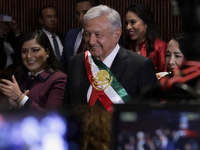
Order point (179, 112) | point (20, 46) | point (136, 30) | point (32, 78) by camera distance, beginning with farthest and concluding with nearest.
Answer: point (136, 30) → point (20, 46) → point (32, 78) → point (179, 112)

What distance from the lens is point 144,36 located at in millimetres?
3244

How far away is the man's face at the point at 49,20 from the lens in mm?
4570

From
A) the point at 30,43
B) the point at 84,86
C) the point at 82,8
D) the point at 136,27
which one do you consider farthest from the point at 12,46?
the point at 84,86

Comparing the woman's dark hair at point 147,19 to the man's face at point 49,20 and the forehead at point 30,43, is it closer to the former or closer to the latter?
the forehead at point 30,43

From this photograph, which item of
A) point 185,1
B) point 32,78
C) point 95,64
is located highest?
point 185,1

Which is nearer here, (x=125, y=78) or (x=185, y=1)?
(x=185, y=1)

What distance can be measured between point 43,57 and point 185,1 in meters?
2.11

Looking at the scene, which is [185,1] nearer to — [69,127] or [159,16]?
[69,127]

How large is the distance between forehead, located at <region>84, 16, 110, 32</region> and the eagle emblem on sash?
0.23m

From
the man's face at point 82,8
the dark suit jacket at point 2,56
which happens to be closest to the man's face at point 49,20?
the dark suit jacket at point 2,56

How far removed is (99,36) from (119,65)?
0.19 m

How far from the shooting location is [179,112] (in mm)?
698

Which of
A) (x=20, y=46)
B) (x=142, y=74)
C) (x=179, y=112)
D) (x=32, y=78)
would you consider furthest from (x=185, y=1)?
(x=20, y=46)

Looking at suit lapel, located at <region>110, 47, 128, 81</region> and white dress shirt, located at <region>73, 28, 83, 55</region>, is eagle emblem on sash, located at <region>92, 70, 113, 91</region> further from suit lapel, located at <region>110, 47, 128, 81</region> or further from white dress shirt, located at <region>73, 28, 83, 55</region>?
white dress shirt, located at <region>73, 28, 83, 55</region>
